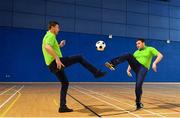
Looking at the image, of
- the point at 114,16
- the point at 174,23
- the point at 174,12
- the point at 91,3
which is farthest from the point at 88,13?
the point at 174,12

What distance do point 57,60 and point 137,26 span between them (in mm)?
18450

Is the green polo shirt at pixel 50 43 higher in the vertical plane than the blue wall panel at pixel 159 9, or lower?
lower

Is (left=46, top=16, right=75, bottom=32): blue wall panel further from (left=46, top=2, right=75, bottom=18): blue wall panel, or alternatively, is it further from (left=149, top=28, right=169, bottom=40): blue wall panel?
(left=149, top=28, right=169, bottom=40): blue wall panel

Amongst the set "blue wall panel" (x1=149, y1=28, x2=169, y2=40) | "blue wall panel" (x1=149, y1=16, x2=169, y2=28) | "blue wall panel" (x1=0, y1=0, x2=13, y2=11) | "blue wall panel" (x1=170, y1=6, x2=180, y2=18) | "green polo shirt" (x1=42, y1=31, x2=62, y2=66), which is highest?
"blue wall panel" (x1=170, y1=6, x2=180, y2=18)

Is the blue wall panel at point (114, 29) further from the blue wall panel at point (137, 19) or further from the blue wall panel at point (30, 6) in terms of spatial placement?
the blue wall panel at point (30, 6)

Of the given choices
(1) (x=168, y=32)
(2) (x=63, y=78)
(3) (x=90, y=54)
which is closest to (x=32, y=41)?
(3) (x=90, y=54)

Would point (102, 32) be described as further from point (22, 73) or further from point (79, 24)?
point (22, 73)

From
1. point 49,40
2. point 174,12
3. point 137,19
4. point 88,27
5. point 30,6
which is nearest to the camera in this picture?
point 49,40

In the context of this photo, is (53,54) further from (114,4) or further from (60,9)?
(114,4)

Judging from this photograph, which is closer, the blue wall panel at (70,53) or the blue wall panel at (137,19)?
the blue wall panel at (70,53)

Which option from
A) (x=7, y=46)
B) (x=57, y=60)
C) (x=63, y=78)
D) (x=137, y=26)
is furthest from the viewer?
(x=137, y=26)

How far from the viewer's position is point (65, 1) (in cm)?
2109

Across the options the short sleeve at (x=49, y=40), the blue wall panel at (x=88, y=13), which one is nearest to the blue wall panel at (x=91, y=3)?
the blue wall panel at (x=88, y=13)

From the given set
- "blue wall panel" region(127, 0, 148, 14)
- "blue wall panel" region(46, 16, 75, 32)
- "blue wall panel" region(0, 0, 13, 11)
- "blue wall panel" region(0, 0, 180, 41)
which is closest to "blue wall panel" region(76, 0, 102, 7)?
"blue wall panel" region(0, 0, 180, 41)
